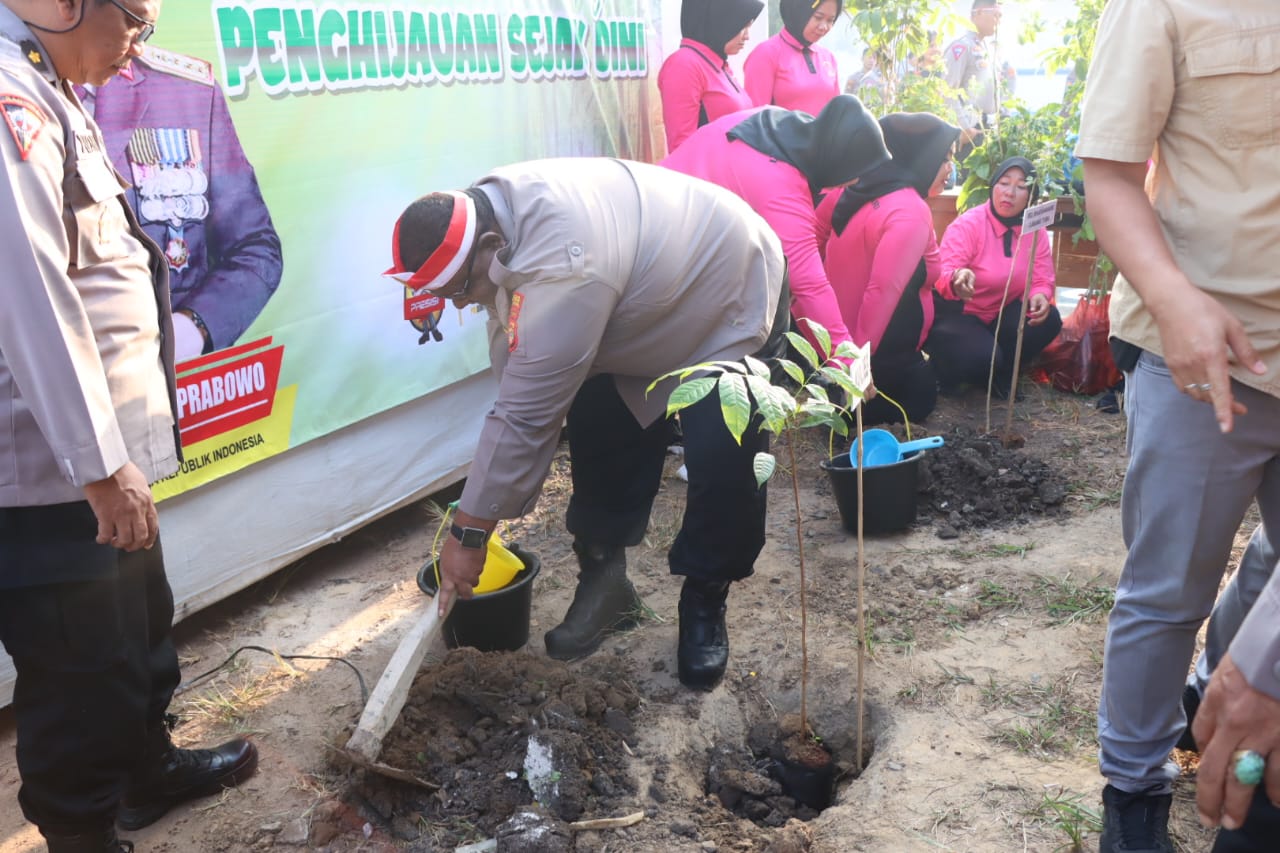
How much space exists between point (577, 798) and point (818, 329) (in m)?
1.24

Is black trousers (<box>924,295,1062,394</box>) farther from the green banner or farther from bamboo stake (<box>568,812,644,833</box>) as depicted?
bamboo stake (<box>568,812,644,833</box>)

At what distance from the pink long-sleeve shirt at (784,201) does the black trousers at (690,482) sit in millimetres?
966

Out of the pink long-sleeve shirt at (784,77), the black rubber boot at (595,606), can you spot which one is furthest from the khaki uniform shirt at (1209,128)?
the pink long-sleeve shirt at (784,77)

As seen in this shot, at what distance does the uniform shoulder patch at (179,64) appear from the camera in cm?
276

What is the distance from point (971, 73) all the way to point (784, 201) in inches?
207

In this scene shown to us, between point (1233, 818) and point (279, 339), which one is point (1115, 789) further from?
point (279, 339)

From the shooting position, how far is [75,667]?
6.34 feet

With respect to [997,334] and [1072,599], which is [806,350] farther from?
[997,334]

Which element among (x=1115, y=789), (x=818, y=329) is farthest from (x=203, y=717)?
(x=1115, y=789)

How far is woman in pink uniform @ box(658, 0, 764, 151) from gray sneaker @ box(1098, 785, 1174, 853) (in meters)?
3.64

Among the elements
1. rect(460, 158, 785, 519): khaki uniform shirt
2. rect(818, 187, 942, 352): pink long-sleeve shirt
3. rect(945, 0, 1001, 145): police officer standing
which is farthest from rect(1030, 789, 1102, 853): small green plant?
rect(945, 0, 1001, 145): police officer standing

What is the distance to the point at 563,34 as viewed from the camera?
4.53 m

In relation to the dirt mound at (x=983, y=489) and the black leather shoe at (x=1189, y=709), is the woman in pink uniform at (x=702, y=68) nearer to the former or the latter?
the dirt mound at (x=983, y=489)

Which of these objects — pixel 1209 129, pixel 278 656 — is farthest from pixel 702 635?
pixel 1209 129
